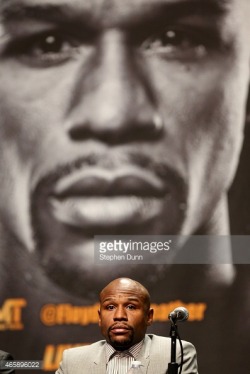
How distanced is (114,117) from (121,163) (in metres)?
0.29

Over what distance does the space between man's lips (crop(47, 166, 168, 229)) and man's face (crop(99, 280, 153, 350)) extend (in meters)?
1.31

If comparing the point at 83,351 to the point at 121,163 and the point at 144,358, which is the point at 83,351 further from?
the point at 121,163

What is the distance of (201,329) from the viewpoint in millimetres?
4898

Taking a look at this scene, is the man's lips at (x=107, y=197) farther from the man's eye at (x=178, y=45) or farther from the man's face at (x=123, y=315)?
the man's face at (x=123, y=315)

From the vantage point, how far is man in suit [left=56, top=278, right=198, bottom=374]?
11.8ft

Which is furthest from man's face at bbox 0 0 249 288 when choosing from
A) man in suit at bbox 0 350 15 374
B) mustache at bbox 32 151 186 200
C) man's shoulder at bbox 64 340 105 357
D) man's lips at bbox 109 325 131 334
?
man's lips at bbox 109 325 131 334

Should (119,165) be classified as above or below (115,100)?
below

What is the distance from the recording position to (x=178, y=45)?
508 cm

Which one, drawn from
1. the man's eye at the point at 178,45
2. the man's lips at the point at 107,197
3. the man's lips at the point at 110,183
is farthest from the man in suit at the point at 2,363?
the man's eye at the point at 178,45

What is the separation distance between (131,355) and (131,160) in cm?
164

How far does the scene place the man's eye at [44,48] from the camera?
509 cm

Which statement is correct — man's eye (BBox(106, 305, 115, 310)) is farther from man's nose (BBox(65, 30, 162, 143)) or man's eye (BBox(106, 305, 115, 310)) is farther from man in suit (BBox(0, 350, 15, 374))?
man's nose (BBox(65, 30, 162, 143))

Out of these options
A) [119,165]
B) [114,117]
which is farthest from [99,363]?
[114,117]

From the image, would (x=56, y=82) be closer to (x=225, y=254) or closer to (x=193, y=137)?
(x=193, y=137)
